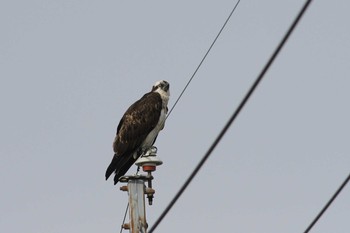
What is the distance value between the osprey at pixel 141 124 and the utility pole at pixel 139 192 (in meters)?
3.70

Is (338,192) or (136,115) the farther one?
(136,115)

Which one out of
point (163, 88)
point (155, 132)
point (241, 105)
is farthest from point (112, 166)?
point (241, 105)

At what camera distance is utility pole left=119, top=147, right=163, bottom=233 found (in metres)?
9.30

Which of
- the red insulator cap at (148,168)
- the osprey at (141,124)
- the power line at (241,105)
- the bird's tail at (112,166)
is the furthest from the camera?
the osprey at (141,124)

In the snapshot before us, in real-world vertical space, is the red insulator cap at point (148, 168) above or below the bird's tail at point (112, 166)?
above

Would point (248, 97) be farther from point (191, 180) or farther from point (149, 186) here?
point (149, 186)

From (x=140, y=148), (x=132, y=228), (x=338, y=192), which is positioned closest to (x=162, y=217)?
(x=338, y=192)

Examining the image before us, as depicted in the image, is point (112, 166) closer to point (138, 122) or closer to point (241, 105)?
point (138, 122)

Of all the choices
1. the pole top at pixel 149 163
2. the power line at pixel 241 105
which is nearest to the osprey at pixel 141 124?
the pole top at pixel 149 163

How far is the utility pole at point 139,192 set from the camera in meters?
9.30

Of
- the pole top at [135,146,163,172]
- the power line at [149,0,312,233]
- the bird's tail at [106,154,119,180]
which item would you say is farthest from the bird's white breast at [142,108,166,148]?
the power line at [149,0,312,233]

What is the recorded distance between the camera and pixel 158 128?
48.4ft

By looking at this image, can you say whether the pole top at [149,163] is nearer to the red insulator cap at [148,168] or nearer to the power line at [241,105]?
the red insulator cap at [148,168]

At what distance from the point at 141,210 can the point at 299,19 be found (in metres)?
3.92
